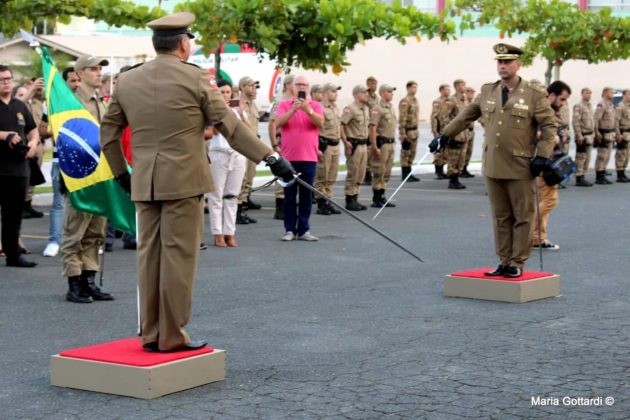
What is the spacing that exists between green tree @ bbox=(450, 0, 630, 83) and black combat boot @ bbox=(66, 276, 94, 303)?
14742 mm

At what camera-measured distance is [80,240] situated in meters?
9.68

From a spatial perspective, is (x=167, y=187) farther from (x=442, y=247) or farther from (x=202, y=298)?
(x=442, y=247)

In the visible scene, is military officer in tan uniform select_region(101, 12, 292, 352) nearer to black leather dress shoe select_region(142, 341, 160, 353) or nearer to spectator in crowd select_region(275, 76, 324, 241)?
black leather dress shoe select_region(142, 341, 160, 353)

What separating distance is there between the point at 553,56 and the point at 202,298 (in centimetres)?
1521

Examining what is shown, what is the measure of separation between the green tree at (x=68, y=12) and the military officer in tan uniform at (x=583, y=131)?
8.96m

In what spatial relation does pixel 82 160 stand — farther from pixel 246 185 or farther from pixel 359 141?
pixel 359 141

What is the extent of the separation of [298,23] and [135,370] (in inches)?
449

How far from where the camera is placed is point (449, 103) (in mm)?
22969

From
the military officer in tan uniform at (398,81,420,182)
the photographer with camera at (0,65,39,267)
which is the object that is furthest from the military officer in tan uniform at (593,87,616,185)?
the photographer with camera at (0,65,39,267)

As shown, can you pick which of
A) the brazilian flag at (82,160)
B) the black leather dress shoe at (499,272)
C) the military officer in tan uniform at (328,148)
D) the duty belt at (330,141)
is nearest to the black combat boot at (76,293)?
the brazilian flag at (82,160)

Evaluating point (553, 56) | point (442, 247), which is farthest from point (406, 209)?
point (553, 56)

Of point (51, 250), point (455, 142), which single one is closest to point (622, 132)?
point (455, 142)

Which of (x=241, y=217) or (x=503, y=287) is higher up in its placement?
(x=503, y=287)

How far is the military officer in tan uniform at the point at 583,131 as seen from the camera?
22.9 metres
